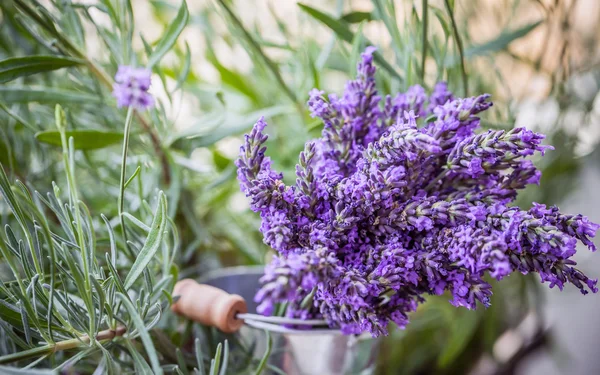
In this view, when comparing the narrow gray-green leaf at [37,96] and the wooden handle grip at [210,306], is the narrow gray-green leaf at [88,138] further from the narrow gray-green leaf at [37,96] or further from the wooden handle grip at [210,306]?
the wooden handle grip at [210,306]

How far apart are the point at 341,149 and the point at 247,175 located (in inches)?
3.2

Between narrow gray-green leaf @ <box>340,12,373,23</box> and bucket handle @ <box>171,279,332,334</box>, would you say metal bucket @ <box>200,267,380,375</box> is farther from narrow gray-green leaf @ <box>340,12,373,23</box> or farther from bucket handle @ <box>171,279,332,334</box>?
narrow gray-green leaf @ <box>340,12,373,23</box>

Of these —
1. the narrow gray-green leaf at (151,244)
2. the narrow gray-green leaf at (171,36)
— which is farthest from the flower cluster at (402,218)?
the narrow gray-green leaf at (171,36)

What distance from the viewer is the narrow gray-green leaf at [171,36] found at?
403mm

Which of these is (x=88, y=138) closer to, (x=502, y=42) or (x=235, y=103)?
(x=235, y=103)

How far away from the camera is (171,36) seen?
1.36 ft

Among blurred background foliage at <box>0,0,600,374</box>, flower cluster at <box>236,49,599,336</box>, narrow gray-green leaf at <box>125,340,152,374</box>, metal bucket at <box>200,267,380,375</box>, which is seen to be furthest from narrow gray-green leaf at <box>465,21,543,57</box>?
narrow gray-green leaf at <box>125,340,152,374</box>

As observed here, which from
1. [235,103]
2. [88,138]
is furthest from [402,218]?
[235,103]

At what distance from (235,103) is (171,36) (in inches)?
9.4

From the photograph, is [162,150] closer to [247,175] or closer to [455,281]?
[247,175]

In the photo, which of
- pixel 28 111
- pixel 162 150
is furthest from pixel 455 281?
pixel 28 111

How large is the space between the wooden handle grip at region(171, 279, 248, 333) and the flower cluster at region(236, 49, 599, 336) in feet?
0.31

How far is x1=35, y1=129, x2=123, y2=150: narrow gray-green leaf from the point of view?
1.30 ft

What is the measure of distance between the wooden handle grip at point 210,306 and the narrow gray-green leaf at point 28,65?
9.1 inches
